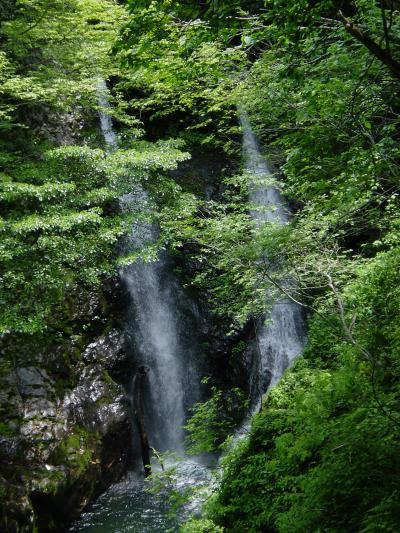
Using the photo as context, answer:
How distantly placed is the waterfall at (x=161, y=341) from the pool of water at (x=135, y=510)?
7.79ft

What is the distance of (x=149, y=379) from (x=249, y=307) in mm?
6378

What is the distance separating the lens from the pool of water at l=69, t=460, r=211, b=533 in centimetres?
917

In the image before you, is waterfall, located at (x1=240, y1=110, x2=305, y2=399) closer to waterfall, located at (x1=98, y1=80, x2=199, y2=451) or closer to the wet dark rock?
waterfall, located at (x1=98, y1=80, x2=199, y2=451)

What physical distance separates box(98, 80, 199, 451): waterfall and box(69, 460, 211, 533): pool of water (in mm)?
2373

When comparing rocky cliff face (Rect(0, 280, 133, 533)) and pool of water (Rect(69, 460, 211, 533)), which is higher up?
rocky cliff face (Rect(0, 280, 133, 533))

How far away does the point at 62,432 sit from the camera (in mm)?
10578

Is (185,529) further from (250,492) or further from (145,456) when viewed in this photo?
(145,456)

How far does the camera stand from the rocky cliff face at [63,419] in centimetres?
940

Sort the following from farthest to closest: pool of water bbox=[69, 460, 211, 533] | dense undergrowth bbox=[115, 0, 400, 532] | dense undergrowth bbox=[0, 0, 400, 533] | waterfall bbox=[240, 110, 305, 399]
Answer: waterfall bbox=[240, 110, 305, 399], pool of water bbox=[69, 460, 211, 533], dense undergrowth bbox=[0, 0, 400, 533], dense undergrowth bbox=[115, 0, 400, 532]

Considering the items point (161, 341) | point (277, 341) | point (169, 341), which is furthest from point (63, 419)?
point (277, 341)

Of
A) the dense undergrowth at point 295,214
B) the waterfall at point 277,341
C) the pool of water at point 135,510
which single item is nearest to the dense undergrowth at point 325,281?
the dense undergrowth at point 295,214

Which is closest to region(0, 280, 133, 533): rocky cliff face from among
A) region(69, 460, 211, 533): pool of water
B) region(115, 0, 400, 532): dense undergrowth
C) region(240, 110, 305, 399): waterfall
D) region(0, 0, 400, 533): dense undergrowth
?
region(69, 460, 211, 533): pool of water

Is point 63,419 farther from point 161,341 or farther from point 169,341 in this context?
point 169,341

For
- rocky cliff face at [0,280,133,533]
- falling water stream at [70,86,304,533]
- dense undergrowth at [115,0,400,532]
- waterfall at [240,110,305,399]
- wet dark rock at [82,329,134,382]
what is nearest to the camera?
dense undergrowth at [115,0,400,532]
